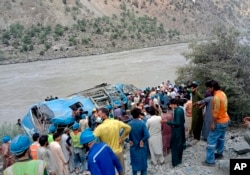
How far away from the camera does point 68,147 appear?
23.4ft

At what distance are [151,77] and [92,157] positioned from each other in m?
22.8

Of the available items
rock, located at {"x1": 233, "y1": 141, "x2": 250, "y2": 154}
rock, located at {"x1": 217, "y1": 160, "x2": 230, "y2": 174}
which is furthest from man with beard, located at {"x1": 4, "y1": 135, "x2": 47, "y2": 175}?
rock, located at {"x1": 233, "y1": 141, "x2": 250, "y2": 154}

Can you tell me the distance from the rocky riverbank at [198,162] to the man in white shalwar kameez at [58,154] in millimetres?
1426

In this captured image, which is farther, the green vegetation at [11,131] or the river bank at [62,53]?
the river bank at [62,53]

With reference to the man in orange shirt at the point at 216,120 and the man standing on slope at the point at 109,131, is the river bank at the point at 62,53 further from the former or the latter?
the man standing on slope at the point at 109,131

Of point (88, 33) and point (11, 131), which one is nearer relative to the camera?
point (11, 131)

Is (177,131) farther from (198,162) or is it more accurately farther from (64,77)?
(64,77)

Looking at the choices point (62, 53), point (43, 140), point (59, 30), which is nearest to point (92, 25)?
point (59, 30)

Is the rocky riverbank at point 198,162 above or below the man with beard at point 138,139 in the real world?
below

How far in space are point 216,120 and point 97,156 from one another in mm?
2799

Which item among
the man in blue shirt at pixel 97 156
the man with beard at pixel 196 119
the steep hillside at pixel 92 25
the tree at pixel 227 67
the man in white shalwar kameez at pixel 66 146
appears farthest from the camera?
the steep hillside at pixel 92 25

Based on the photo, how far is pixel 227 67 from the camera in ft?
32.4

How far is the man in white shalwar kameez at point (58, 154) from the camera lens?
20.5ft

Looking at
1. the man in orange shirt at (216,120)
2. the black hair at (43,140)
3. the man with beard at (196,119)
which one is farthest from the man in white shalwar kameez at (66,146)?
the man with beard at (196,119)
